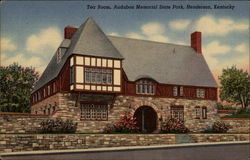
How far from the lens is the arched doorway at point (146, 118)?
32406 mm

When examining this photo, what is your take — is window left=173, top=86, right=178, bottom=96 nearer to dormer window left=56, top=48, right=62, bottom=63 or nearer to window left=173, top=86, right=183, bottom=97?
window left=173, top=86, right=183, bottom=97

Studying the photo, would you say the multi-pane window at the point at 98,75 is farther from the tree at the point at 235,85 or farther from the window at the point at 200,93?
the tree at the point at 235,85

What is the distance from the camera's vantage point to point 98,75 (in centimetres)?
2764

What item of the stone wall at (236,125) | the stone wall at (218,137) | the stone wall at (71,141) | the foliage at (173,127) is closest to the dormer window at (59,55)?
the stone wall at (71,141)

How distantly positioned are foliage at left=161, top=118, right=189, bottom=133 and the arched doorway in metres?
1.75

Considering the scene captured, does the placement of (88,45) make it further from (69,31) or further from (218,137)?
(218,137)

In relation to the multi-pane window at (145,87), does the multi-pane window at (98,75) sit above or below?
above

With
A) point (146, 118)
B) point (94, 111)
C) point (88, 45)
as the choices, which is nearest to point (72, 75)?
point (88, 45)

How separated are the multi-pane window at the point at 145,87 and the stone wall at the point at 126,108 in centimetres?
55

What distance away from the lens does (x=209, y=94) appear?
114ft

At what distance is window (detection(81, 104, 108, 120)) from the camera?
92.7 ft

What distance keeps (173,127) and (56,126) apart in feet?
33.3

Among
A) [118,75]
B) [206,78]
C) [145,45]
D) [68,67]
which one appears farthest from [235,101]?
[68,67]

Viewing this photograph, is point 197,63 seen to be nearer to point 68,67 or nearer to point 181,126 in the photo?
point 181,126
